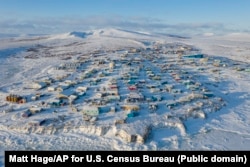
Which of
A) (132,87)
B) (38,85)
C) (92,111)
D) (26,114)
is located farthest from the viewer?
(38,85)

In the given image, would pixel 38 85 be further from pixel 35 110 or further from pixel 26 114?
pixel 26 114

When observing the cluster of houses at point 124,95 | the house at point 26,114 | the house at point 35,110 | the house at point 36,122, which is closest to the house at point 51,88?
the cluster of houses at point 124,95

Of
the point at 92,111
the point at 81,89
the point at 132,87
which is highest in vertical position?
the point at 132,87

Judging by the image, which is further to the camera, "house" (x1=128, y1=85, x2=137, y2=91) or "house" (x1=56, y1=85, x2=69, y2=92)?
"house" (x1=128, y1=85, x2=137, y2=91)

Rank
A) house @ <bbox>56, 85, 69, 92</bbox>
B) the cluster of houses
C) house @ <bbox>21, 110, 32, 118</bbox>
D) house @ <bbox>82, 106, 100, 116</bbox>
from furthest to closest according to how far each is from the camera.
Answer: house @ <bbox>56, 85, 69, 92</bbox> → the cluster of houses → house @ <bbox>82, 106, 100, 116</bbox> → house @ <bbox>21, 110, 32, 118</bbox>

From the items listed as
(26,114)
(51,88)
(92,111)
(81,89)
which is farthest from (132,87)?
(26,114)

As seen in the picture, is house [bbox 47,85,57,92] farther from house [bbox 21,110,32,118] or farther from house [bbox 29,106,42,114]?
house [bbox 21,110,32,118]

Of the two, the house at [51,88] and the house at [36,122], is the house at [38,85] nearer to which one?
the house at [51,88]

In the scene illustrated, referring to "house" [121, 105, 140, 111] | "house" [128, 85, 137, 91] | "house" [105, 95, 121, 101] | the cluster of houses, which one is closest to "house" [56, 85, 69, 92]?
the cluster of houses

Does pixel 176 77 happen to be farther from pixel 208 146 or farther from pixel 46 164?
pixel 46 164

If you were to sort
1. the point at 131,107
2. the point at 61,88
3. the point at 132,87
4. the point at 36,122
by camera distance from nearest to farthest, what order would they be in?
the point at 36,122, the point at 131,107, the point at 61,88, the point at 132,87

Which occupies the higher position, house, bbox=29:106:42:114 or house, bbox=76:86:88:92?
house, bbox=76:86:88:92
